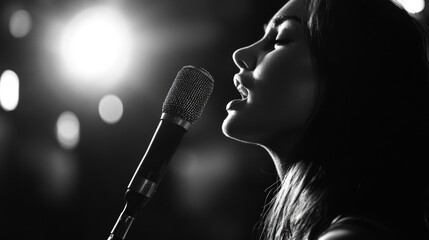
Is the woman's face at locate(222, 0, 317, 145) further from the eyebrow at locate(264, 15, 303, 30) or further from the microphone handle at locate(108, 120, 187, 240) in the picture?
the microphone handle at locate(108, 120, 187, 240)

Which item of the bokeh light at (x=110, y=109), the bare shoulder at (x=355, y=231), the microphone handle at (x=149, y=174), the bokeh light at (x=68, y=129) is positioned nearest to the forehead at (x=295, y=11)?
the microphone handle at (x=149, y=174)

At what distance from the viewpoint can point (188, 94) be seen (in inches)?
50.0

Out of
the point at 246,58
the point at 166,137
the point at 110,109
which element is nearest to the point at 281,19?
the point at 246,58

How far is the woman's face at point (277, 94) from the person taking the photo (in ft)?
4.22

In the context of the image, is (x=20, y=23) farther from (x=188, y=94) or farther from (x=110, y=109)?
(x=188, y=94)

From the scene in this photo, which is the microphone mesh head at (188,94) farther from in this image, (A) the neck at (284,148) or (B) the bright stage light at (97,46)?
(B) the bright stage light at (97,46)

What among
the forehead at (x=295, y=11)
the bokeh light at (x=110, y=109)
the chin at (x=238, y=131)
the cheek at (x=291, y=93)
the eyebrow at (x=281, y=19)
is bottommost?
the bokeh light at (x=110, y=109)

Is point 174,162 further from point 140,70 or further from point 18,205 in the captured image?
point 18,205

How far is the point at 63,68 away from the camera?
12.0 ft

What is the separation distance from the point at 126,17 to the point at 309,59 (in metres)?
2.44

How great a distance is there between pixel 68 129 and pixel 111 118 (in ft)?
1.02

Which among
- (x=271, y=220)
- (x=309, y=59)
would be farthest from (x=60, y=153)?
(x=309, y=59)

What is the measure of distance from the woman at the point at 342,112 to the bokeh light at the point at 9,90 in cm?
257

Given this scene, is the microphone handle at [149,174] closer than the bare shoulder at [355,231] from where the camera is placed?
No
